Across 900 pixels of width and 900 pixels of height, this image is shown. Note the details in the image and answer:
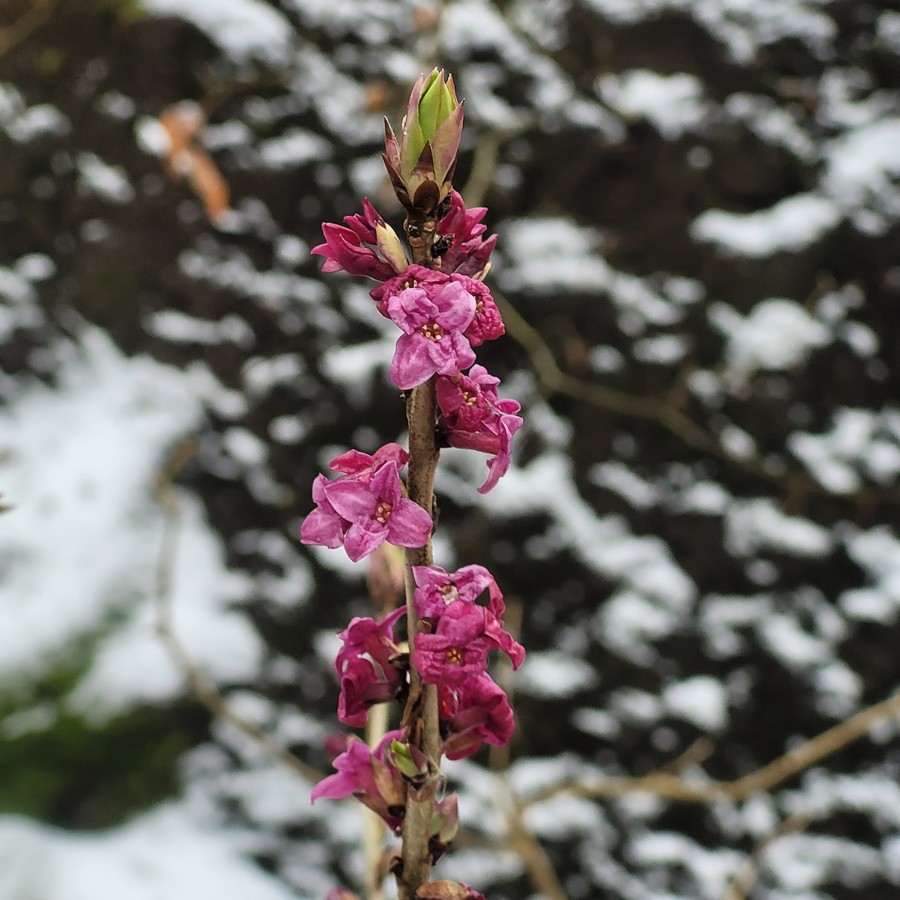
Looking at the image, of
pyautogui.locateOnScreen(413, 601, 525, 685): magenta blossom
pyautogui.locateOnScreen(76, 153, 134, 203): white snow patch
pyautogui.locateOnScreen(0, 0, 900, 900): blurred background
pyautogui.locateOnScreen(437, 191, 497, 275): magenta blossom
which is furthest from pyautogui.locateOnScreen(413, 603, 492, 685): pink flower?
pyautogui.locateOnScreen(76, 153, 134, 203): white snow patch

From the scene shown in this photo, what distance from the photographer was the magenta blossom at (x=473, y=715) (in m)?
0.29

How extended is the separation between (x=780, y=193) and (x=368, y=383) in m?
0.51

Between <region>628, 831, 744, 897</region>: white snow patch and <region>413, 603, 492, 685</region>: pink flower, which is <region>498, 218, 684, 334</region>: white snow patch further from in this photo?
<region>413, 603, 492, 685</region>: pink flower

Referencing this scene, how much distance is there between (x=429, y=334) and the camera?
0.81ft

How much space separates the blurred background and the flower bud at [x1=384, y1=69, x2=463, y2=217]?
67 centimetres

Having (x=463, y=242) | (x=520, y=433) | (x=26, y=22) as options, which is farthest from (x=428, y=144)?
(x=26, y=22)

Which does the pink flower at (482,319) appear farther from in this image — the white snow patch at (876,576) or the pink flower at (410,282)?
the white snow patch at (876,576)

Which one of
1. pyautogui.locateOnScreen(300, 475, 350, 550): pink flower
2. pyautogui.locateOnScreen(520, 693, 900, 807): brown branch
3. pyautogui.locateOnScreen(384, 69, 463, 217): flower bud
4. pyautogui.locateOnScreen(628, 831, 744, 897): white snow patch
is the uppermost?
pyautogui.locateOnScreen(384, 69, 463, 217): flower bud

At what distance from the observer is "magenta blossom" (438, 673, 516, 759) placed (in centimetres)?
29

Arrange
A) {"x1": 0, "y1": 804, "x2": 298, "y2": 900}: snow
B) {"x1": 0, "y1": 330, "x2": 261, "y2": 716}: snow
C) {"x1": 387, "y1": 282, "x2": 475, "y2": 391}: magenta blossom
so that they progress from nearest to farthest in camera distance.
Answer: {"x1": 387, "y1": 282, "x2": 475, "y2": 391}: magenta blossom
{"x1": 0, "y1": 804, "x2": 298, "y2": 900}: snow
{"x1": 0, "y1": 330, "x2": 261, "y2": 716}: snow

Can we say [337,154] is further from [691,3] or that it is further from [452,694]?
[452,694]

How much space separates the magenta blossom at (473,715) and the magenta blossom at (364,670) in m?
0.02

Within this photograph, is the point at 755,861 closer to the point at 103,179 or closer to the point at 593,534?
the point at 593,534

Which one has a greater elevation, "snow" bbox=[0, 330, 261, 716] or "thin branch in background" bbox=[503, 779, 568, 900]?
"snow" bbox=[0, 330, 261, 716]
